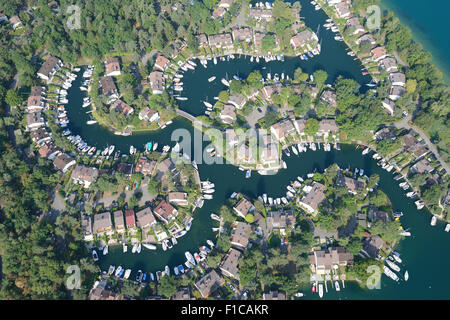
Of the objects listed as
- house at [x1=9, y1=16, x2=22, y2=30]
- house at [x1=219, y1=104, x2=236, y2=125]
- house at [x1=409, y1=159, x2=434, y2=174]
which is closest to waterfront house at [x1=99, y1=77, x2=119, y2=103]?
house at [x1=219, y1=104, x2=236, y2=125]

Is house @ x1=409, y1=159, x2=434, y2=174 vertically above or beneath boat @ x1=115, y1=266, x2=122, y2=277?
A: above

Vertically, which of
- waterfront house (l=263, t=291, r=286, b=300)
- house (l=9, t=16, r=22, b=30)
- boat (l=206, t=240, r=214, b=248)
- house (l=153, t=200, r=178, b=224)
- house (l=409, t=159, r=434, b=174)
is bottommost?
waterfront house (l=263, t=291, r=286, b=300)

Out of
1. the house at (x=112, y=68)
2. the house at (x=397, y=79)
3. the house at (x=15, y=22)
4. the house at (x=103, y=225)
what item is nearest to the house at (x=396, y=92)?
the house at (x=397, y=79)

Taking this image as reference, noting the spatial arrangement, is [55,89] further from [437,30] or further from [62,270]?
[437,30]

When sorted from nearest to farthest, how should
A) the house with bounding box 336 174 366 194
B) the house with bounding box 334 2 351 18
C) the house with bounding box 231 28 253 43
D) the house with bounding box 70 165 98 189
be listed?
the house with bounding box 336 174 366 194, the house with bounding box 70 165 98 189, the house with bounding box 231 28 253 43, the house with bounding box 334 2 351 18

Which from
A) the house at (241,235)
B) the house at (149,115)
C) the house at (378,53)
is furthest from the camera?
the house at (378,53)

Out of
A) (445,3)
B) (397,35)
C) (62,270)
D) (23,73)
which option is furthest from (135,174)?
(445,3)

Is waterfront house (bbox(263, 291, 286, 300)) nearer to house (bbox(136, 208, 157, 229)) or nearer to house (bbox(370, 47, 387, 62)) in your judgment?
house (bbox(136, 208, 157, 229))

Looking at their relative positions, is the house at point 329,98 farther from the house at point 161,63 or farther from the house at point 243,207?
the house at point 161,63
